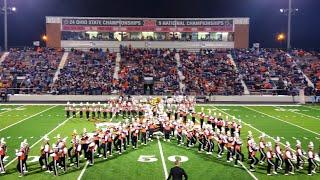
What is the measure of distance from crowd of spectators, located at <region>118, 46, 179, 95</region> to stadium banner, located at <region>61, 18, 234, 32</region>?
2724 millimetres

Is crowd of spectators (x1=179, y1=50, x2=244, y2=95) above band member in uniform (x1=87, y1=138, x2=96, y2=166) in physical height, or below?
above

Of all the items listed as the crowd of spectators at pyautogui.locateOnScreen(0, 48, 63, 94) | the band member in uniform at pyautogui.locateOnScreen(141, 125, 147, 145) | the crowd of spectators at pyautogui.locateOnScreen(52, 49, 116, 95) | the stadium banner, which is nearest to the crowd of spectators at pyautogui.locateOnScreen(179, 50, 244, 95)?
the stadium banner

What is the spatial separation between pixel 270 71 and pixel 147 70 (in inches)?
475

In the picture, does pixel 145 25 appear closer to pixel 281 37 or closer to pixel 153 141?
pixel 281 37

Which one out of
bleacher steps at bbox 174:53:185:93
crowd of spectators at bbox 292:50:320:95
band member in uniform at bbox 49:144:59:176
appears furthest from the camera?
crowd of spectators at bbox 292:50:320:95

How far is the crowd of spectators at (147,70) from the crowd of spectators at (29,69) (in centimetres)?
673

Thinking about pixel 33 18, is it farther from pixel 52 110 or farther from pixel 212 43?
pixel 52 110

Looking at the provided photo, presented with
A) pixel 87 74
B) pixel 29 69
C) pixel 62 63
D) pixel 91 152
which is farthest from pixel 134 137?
pixel 62 63

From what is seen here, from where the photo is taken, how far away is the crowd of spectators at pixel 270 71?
41375 mm

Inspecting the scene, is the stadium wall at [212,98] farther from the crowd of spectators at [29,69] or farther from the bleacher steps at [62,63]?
the bleacher steps at [62,63]

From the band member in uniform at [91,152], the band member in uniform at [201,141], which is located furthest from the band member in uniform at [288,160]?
the band member in uniform at [91,152]

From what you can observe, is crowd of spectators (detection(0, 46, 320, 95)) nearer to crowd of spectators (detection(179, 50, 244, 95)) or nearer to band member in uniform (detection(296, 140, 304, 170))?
crowd of spectators (detection(179, 50, 244, 95))

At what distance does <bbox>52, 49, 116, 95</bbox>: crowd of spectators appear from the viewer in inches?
1548

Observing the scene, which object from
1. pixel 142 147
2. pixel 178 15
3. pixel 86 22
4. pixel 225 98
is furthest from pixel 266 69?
pixel 142 147
